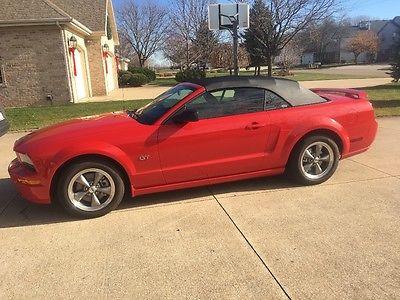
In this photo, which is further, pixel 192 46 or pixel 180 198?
pixel 192 46

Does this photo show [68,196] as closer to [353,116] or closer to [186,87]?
[186,87]

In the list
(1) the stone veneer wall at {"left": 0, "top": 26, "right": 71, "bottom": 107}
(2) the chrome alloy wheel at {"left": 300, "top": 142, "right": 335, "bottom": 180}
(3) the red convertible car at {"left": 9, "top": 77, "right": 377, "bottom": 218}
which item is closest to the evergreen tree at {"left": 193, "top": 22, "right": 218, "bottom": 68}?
(1) the stone veneer wall at {"left": 0, "top": 26, "right": 71, "bottom": 107}

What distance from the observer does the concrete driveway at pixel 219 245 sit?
293 cm

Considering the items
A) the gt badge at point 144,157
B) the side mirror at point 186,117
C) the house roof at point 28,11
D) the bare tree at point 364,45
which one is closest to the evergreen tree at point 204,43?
the house roof at point 28,11

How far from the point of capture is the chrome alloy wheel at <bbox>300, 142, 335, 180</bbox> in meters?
5.00

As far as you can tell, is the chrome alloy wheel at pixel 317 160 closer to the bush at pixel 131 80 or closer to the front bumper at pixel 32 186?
the front bumper at pixel 32 186

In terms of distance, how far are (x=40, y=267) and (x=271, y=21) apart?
66.3 ft

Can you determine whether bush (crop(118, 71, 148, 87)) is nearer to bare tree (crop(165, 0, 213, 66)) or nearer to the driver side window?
bare tree (crop(165, 0, 213, 66))

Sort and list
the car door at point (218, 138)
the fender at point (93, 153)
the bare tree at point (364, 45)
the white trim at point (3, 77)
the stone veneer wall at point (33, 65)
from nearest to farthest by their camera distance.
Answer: the fender at point (93, 153) < the car door at point (218, 138) < the stone veneer wall at point (33, 65) < the white trim at point (3, 77) < the bare tree at point (364, 45)

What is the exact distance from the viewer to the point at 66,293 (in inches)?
115

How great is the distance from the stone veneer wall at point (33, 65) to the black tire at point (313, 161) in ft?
45.9

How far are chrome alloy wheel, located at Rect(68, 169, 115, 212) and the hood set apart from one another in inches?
14.9

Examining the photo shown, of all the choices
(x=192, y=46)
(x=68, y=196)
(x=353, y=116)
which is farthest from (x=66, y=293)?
(x=192, y=46)

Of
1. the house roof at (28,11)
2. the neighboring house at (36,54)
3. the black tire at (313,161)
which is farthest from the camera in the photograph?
the neighboring house at (36,54)
